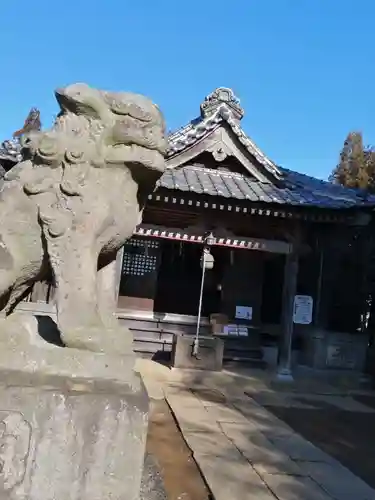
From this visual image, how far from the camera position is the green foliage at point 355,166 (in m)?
23.4

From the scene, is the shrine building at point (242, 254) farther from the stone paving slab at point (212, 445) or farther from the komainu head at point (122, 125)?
the komainu head at point (122, 125)

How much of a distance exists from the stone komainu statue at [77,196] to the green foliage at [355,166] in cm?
1983

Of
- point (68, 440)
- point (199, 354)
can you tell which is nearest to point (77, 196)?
point (68, 440)

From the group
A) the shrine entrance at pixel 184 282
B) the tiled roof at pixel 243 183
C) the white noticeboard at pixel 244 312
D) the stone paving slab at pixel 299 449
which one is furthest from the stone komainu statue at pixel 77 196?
the shrine entrance at pixel 184 282

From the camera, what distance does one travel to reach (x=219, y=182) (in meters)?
9.79

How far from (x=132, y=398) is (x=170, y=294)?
9718 millimetres

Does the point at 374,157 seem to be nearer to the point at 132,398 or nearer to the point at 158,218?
the point at 158,218

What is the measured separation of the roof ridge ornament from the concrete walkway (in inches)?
256

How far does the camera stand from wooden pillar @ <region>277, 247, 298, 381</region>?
9734 mm

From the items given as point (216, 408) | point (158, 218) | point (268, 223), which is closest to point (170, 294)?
point (158, 218)

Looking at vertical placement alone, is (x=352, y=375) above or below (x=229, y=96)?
below

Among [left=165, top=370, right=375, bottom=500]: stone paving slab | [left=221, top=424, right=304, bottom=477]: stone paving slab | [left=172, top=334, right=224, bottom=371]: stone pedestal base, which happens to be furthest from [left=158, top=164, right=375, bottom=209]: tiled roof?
[left=221, top=424, right=304, bottom=477]: stone paving slab

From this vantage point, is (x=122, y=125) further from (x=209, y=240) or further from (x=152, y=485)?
(x=209, y=240)

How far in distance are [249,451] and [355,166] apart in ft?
77.3
